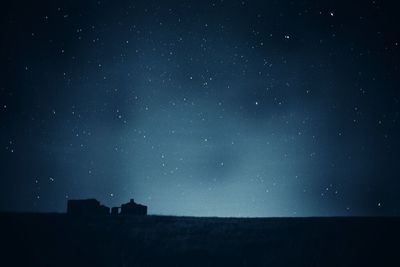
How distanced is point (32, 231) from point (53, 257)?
8.20ft

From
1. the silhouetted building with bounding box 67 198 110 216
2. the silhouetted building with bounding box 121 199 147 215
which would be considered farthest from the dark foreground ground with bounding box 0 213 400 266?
the silhouetted building with bounding box 121 199 147 215

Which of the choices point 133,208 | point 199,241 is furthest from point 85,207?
point 199,241

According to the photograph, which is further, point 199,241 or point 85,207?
point 85,207

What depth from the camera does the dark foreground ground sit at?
11233 millimetres

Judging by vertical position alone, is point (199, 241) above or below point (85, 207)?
below

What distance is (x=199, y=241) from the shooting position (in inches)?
509

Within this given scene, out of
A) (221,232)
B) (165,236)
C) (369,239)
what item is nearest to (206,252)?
(221,232)

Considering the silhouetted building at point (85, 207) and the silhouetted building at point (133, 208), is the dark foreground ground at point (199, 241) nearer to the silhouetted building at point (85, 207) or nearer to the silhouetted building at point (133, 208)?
the silhouetted building at point (85, 207)

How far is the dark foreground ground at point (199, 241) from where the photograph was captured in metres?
11.2

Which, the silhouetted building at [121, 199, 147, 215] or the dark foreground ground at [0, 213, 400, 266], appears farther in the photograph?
the silhouetted building at [121, 199, 147, 215]

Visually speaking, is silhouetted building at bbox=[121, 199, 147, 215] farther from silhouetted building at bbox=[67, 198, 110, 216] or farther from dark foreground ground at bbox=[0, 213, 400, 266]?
dark foreground ground at bbox=[0, 213, 400, 266]

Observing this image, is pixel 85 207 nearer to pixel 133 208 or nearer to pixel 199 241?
pixel 133 208

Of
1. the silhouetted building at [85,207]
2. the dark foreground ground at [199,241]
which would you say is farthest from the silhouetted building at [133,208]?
the dark foreground ground at [199,241]

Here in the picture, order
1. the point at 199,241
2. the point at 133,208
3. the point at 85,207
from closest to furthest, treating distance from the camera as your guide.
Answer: the point at 199,241 → the point at 85,207 → the point at 133,208
